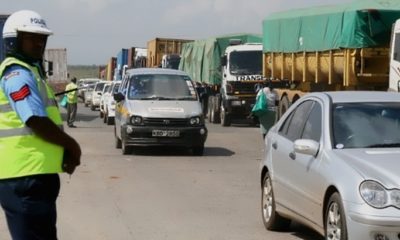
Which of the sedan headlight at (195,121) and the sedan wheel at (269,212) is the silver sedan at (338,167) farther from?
the sedan headlight at (195,121)

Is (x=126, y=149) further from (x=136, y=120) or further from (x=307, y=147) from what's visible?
(x=307, y=147)

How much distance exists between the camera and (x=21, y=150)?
4746 millimetres

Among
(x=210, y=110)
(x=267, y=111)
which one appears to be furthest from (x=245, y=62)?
(x=267, y=111)

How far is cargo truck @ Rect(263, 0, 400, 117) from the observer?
19703 mm

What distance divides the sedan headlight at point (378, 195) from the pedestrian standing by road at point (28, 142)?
286 cm

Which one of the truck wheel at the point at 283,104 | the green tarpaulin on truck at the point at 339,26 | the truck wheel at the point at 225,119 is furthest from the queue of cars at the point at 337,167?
the truck wheel at the point at 225,119

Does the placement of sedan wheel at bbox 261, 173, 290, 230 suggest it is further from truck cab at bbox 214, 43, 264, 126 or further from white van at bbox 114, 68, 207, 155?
truck cab at bbox 214, 43, 264, 126

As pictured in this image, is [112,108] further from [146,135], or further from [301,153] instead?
[301,153]

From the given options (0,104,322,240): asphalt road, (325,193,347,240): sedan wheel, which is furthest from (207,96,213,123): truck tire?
(325,193,347,240): sedan wheel

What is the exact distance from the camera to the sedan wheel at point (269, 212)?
9328 millimetres

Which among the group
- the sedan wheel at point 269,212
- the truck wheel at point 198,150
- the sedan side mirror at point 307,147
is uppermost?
the sedan side mirror at point 307,147

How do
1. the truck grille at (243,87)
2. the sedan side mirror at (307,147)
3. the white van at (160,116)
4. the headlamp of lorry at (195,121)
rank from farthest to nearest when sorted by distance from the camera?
1. the truck grille at (243,87)
2. the headlamp of lorry at (195,121)
3. the white van at (160,116)
4. the sedan side mirror at (307,147)

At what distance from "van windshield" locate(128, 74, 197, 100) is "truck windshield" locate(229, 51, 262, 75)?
Answer: 1108cm

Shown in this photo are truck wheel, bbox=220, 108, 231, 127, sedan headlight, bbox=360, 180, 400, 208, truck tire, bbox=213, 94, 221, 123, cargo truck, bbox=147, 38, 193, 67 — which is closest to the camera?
sedan headlight, bbox=360, 180, 400, 208
